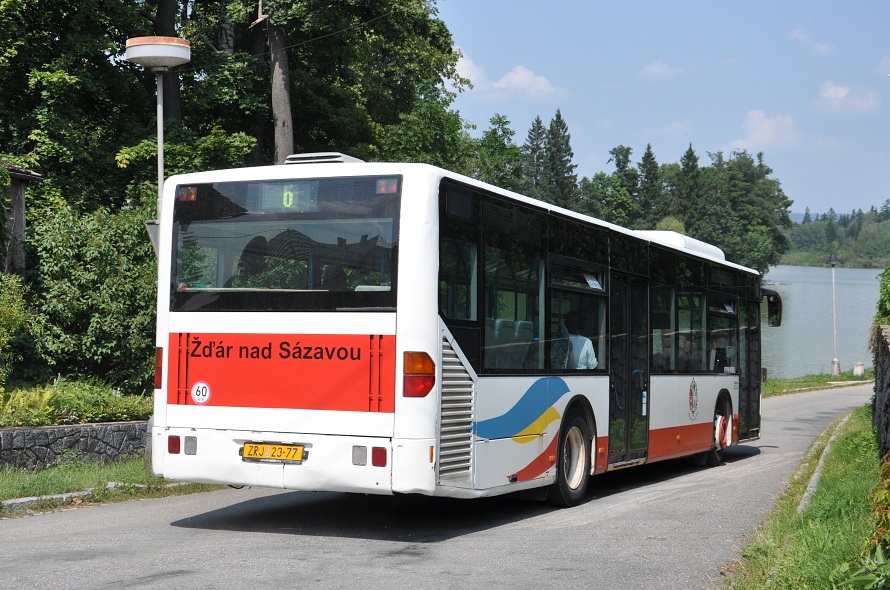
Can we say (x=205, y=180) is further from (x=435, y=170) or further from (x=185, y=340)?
(x=435, y=170)

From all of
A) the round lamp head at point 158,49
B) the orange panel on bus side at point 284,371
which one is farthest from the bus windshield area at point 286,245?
the round lamp head at point 158,49

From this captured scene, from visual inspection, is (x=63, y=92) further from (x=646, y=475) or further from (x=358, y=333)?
(x=358, y=333)

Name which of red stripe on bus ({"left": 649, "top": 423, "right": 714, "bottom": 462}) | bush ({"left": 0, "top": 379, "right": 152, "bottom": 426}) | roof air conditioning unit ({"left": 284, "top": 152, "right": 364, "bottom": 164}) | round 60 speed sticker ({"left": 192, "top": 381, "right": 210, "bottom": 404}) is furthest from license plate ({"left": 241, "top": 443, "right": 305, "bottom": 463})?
red stripe on bus ({"left": 649, "top": 423, "right": 714, "bottom": 462})

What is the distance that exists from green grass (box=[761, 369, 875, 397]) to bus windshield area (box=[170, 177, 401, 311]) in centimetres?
3629

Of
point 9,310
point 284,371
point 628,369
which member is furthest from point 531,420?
point 9,310

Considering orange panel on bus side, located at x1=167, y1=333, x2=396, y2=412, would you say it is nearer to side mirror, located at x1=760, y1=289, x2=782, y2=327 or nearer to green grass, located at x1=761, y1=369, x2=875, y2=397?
side mirror, located at x1=760, y1=289, x2=782, y2=327

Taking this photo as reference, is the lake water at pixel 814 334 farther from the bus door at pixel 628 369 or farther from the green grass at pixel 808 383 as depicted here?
the bus door at pixel 628 369

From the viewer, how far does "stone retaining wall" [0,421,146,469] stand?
13.5 meters

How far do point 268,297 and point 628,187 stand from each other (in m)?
159

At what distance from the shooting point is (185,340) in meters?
10.2

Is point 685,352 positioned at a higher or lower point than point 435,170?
lower

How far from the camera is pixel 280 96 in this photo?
29.0m

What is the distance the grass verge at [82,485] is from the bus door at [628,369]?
4.63 meters

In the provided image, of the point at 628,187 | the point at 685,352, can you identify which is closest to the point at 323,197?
the point at 685,352
